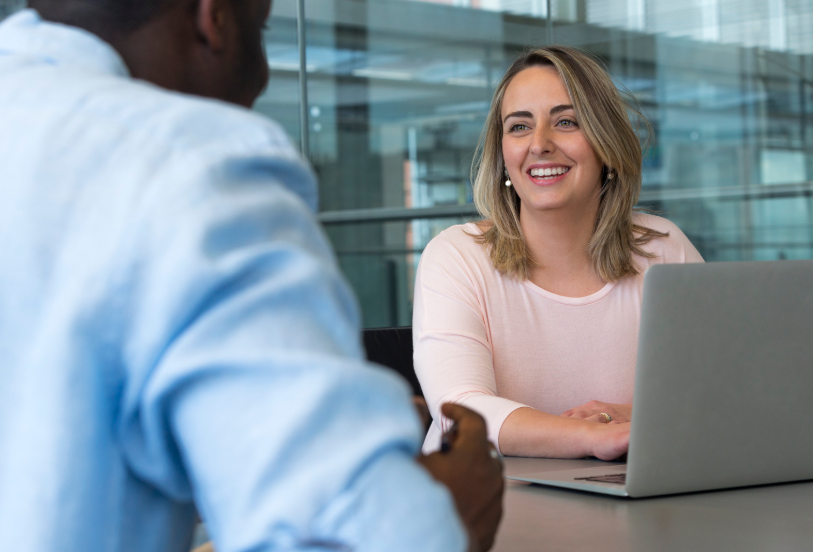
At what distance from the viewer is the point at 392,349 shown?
78.7 inches

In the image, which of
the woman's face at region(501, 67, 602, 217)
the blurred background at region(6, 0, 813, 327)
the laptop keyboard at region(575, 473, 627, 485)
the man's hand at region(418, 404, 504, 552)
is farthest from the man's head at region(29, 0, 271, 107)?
the blurred background at region(6, 0, 813, 327)

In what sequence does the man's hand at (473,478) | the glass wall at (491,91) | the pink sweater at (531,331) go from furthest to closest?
the glass wall at (491,91) < the pink sweater at (531,331) < the man's hand at (473,478)

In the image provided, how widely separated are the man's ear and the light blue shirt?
0.28ft

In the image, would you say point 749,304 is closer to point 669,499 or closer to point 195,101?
point 669,499

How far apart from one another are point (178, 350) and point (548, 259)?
1496mm

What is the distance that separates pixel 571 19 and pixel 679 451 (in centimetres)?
367

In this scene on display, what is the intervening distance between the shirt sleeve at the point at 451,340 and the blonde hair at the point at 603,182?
0.35 feet

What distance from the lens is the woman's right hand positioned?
1.17 meters

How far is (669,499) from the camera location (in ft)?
3.08

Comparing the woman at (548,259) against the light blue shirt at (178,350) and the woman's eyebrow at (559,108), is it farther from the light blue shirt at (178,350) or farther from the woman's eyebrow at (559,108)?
the light blue shirt at (178,350)

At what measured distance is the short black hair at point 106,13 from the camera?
1.63ft

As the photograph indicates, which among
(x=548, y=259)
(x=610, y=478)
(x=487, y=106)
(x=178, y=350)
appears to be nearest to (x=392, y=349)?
(x=548, y=259)

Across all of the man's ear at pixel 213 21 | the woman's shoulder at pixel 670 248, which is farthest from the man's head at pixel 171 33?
the woman's shoulder at pixel 670 248

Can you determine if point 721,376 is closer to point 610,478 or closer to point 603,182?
point 610,478
